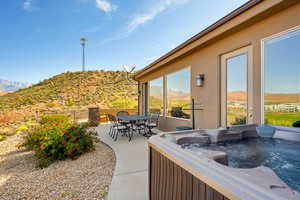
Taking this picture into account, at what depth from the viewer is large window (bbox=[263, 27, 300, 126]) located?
2.49 meters

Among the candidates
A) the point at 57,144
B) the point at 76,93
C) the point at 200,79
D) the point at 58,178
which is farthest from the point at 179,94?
the point at 76,93

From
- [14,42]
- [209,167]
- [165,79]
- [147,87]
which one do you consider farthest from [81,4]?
[14,42]

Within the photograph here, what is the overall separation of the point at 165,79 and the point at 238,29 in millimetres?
3521

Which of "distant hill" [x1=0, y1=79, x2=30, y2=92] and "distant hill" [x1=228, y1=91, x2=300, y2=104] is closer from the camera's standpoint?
"distant hill" [x1=228, y1=91, x2=300, y2=104]

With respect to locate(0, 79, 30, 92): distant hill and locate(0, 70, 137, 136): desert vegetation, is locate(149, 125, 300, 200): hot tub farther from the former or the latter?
locate(0, 79, 30, 92): distant hill

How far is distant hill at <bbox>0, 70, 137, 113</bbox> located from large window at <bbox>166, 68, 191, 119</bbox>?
40.2ft

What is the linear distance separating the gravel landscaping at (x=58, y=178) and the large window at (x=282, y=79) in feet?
10.3

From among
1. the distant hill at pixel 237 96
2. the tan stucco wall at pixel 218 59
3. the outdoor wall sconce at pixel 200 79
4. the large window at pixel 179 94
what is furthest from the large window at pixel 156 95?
the distant hill at pixel 237 96

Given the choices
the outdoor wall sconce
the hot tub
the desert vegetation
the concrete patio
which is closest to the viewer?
the hot tub

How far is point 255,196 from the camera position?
2.39 ft

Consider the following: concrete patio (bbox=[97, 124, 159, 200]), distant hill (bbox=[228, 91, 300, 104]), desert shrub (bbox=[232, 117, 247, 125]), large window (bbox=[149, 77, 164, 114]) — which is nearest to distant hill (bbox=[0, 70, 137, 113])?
large window (bbox=[149, 77, 164, 114])

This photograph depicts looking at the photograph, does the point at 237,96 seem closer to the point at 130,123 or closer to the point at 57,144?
the point at 130,123

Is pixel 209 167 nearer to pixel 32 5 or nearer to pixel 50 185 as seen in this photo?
pixel 50 185

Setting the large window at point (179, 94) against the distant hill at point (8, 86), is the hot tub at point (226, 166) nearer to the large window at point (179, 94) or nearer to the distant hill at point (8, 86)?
the large window at point (179, 94)
